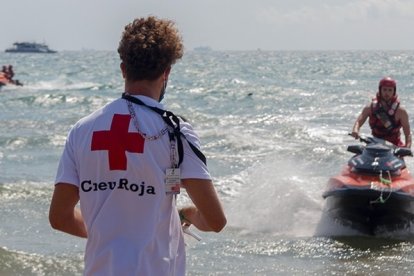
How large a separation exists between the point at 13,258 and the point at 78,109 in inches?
811

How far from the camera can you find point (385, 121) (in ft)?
31.8

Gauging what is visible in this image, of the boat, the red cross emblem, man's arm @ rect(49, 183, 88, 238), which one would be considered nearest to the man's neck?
the red cross emblem

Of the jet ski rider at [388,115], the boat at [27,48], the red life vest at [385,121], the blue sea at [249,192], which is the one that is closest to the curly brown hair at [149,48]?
the blue sea at [249,192]

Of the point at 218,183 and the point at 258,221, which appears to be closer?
the point at 258,221

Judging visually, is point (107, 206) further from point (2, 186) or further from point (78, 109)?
point (78, 109)

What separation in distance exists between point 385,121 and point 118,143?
23.9ft

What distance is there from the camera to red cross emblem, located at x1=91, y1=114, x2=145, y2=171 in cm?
278

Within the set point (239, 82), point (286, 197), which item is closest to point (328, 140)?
point (286, 197)

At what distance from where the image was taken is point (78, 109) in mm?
28422

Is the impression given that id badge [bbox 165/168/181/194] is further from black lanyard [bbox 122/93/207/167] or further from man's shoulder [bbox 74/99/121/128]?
man's shoulder [bbox 74/99/121/128]

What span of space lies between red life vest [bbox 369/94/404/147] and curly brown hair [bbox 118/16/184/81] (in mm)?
7092

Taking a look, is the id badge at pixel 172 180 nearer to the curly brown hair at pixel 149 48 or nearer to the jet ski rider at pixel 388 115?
the curly brown hair at pixel 149 48

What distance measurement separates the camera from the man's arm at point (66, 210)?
2873 mm

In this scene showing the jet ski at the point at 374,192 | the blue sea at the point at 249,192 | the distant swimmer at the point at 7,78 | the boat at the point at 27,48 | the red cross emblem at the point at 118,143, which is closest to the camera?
the red cross emblem at the point at 118,143
